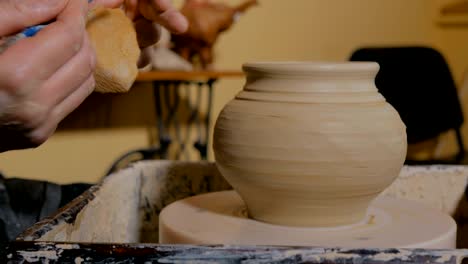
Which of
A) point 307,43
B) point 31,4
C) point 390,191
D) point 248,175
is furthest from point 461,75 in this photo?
point 31,4

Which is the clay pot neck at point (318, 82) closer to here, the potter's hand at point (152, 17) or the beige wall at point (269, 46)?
the potter's hand at point (152, 17)

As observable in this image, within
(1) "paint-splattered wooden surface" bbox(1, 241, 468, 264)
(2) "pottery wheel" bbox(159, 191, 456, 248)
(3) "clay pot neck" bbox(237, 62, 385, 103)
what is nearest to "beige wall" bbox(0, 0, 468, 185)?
(2) "pottery wheel" bbox(159, 191, 456, 248)

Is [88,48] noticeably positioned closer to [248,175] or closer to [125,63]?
[125,63]

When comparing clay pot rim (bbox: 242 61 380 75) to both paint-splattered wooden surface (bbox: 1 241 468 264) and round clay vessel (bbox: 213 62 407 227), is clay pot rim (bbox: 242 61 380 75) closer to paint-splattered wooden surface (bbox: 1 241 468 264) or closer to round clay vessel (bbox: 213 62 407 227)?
round clay vessel (bbox: 213 62 407 227)

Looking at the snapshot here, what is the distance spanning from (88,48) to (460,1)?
3227mm

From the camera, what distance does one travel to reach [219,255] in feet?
1.81

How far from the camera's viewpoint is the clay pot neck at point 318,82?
0.76 meters

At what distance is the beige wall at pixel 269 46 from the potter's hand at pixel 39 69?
1.81m

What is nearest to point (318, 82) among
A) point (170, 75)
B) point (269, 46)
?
point (170, 75)

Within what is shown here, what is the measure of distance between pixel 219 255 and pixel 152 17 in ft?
1.69

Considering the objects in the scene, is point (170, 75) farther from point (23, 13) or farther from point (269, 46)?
point (23, 13)

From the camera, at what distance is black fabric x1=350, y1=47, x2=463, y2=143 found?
2695mm

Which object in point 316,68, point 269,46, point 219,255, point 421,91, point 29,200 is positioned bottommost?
point 421,91

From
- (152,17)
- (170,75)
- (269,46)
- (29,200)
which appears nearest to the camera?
(152,17)
